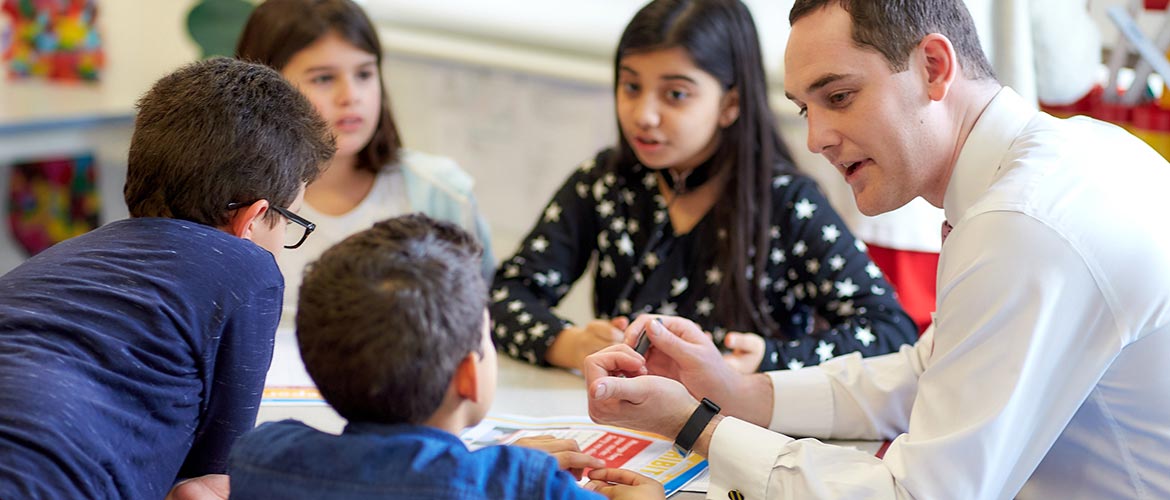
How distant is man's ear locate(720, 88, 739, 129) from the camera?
6.01ft

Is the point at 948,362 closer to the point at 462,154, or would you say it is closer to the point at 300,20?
the point at 300,20

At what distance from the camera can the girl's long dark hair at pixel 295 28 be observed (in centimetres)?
194

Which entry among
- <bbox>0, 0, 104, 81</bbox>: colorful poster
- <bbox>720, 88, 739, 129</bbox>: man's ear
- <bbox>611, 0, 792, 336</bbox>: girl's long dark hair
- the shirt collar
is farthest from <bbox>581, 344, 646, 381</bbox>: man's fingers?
<bbox>0, 0, 104, 81</bbox>: colorful poster

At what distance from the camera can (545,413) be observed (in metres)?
1.44

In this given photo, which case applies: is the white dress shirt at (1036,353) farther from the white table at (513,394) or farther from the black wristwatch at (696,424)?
the white table at (513,394)

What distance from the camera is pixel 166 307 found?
1096mm

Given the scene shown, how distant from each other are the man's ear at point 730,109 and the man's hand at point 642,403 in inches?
27.4

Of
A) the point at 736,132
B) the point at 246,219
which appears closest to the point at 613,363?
the point at 246,219

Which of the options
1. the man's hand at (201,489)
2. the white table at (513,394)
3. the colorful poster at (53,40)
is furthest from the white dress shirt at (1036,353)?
the colorful poster at (53,40)

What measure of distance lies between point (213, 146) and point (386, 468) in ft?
1.65

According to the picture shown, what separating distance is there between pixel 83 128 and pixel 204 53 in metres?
0.48

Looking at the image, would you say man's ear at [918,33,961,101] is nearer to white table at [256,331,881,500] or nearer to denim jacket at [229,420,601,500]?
white table at [256,331,881,500]

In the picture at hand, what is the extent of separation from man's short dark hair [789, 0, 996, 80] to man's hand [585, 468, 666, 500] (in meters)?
0.48

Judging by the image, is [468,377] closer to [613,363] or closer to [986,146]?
[613,363]
